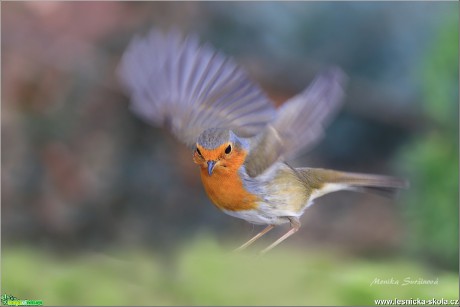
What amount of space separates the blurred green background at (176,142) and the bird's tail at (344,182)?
1855mm

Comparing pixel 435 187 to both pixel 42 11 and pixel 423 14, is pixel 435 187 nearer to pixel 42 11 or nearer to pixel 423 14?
pixel 423 14

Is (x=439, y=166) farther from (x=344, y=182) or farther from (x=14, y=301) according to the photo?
(x=14, y=301)

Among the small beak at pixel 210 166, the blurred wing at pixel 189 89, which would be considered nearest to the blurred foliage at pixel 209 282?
the small beak at pixel 210 166

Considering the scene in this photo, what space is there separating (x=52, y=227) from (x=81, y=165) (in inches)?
16.4

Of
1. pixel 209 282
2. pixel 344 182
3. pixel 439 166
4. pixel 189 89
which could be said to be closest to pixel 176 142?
pixel 439 166

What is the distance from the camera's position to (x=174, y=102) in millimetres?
1678

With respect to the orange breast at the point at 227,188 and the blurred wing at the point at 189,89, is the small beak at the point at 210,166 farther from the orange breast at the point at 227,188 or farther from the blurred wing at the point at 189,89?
the blurred wing at the point at 189,89

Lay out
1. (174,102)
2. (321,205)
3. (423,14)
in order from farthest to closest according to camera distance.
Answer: (321,205)
(423,14)
(174,102)

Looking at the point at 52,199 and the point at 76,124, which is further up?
the point at 76,124

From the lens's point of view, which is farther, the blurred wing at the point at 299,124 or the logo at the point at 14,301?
the logo at the point at 14,301

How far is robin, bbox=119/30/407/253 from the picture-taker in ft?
4.28

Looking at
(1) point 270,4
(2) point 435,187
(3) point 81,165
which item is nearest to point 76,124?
(3) point 81,165

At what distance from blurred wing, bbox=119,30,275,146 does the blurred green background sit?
7.14 feet

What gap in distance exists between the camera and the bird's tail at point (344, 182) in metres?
1.59
